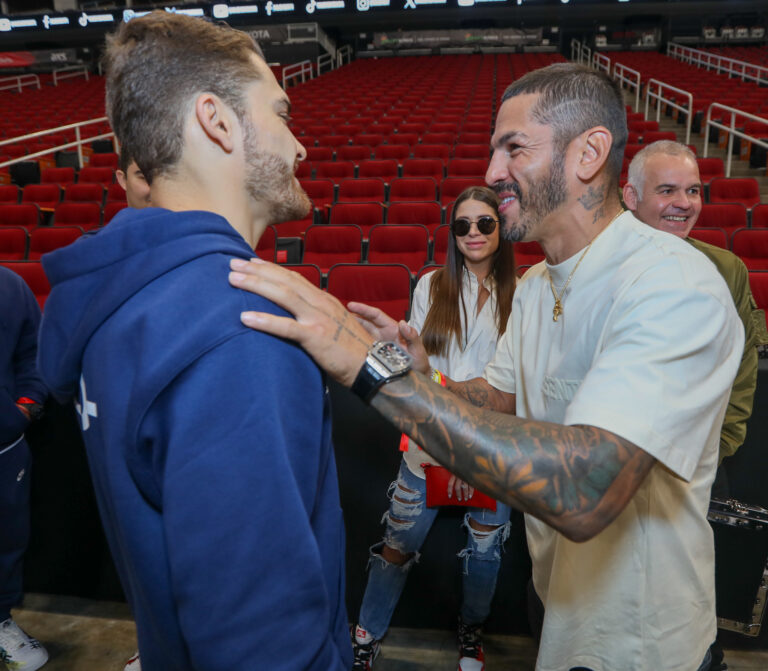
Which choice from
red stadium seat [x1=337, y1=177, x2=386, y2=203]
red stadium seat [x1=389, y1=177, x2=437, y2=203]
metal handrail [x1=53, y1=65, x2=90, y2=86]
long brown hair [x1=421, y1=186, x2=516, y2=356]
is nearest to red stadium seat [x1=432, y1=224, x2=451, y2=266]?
red stadium seat [x1=389, y1=177, x2=437, y2=203]

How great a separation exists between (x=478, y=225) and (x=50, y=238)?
14.4 feet

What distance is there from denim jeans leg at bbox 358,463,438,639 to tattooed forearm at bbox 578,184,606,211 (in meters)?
1.16

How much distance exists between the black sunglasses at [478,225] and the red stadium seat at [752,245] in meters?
2.86

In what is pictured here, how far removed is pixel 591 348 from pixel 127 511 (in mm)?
877

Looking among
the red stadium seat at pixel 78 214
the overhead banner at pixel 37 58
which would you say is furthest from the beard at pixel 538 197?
the overhead banner at pixel 37 58

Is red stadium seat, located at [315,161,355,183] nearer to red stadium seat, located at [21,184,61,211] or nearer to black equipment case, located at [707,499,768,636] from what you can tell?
red stadium seat, located at [21,184,61,211]

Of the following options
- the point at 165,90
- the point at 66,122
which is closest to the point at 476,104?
the point at 66,122

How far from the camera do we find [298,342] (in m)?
0.79

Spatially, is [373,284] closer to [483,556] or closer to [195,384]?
[483,556]

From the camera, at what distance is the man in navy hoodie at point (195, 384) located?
0.68 m

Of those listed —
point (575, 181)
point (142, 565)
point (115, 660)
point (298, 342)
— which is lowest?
point (115, 660)

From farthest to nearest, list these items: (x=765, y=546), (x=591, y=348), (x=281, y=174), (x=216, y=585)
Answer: (x=765, y=546) < (x=591, y=348) < (x=281, y=174) < (x=216, y=585)

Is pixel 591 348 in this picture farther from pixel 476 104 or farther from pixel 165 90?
pixel 476 104

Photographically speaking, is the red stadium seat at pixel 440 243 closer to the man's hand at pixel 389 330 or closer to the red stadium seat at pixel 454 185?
the red stadium seat at pixel 454 185
